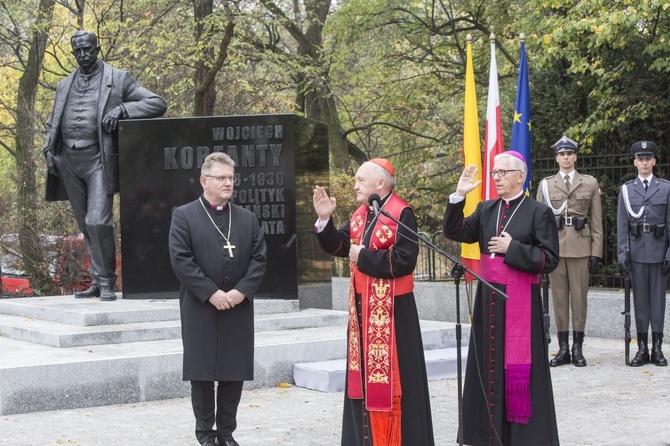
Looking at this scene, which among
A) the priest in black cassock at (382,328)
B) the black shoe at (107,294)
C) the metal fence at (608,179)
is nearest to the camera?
the priest in black cassock at (382,328)

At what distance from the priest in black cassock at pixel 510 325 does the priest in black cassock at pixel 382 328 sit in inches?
20.3

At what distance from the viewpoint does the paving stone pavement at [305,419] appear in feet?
23.6

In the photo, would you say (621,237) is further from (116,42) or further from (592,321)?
(116,42)

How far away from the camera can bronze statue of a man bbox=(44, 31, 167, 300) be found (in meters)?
11.1

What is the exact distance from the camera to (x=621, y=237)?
10.7m

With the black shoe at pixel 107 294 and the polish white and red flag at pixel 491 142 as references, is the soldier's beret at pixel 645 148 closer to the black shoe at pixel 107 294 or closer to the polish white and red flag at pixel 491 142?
the polish white and red flag at pixel 491 142

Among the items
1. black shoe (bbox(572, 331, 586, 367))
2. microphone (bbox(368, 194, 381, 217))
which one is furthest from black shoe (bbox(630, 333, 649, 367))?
microphone (bbox(368, 194, 381, 217))

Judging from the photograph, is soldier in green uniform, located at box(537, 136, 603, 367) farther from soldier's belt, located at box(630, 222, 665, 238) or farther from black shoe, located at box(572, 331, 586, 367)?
soldier's belt, located at box(630, 222, 665, 238)

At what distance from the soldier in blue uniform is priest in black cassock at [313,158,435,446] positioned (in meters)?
5.07

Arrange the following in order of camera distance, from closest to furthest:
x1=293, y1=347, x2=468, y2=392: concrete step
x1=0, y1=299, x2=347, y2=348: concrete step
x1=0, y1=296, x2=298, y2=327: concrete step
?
x1=293, y1=347, x2=468, y2=392: concrete step → x1=0, y1=299, x2=347, y2=348: concrete step → x1=0, y1=296, x2=298, y2=327: concrete step

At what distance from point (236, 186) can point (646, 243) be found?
14.4ft

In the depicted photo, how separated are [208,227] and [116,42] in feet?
48.2

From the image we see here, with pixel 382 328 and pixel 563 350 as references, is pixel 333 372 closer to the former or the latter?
pixel 563 350

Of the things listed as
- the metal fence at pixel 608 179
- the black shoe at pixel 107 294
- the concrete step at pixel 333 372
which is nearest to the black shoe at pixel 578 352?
the concrete step at pixel 333 372
